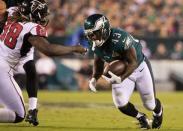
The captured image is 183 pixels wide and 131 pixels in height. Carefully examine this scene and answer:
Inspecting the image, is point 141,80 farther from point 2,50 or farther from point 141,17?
point 141,17

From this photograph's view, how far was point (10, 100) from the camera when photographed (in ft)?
23.8

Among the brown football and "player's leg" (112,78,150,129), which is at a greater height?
the brown football

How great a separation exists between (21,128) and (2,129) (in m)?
0.25

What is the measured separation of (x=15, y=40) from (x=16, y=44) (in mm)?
49

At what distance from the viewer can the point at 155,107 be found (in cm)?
786

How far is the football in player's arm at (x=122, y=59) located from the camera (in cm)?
725

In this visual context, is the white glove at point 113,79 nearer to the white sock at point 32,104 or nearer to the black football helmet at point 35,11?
the black football helmet at point 35,11

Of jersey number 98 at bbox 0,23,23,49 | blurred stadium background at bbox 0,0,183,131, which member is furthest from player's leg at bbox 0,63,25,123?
blurred stadium background at bbox 0,0,183,131

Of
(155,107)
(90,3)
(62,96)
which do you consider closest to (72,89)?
(62,96)

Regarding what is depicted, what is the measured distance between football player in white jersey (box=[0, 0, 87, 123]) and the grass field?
248mm

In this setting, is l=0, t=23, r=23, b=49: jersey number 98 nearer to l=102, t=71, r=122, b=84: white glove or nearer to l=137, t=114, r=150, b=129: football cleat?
l=102, t=71, r=122, b=84: white glove

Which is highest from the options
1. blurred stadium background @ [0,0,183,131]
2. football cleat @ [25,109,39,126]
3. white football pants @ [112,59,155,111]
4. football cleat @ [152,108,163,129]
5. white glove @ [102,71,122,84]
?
white glove @ [102,71,122,84]

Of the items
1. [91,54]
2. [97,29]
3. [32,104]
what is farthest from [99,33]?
[91,54]

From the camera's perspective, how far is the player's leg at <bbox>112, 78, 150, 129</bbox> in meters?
7.56
